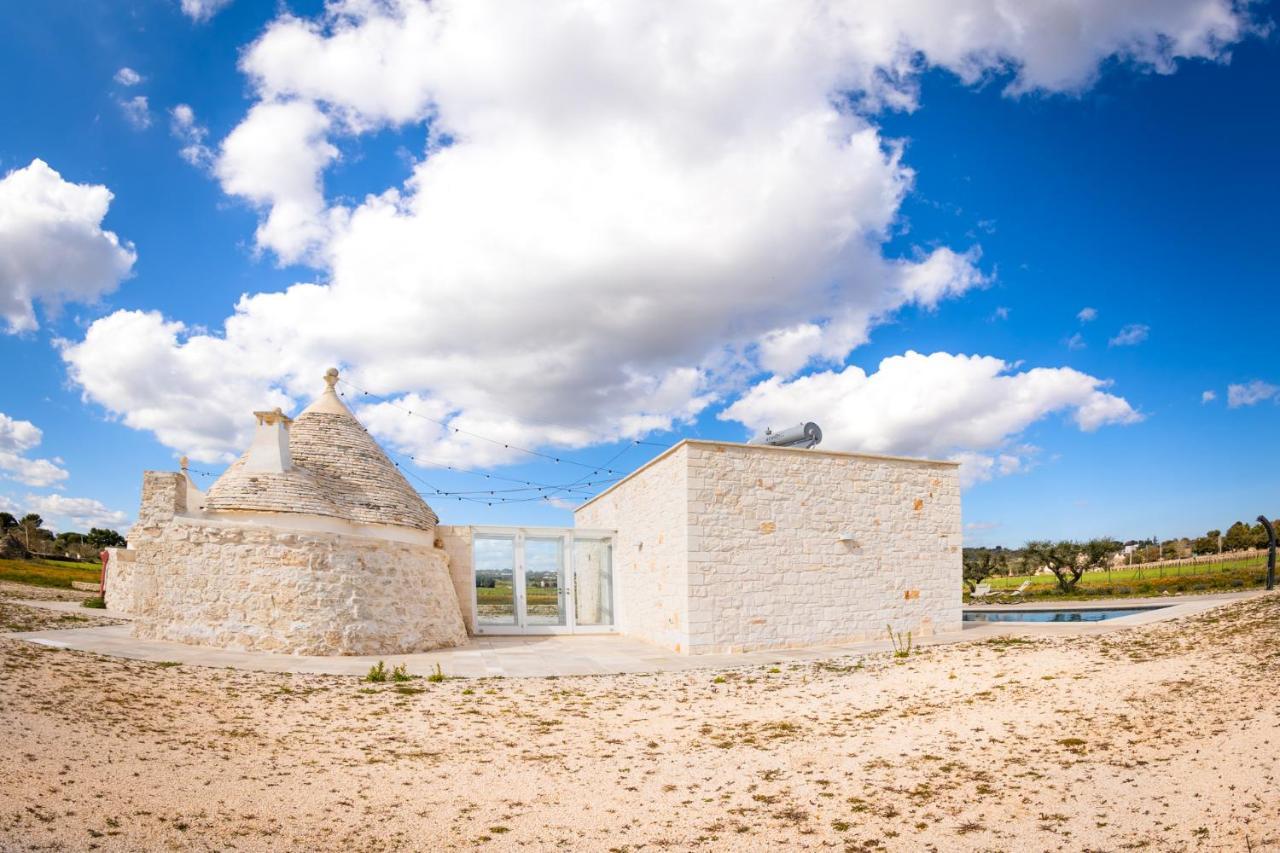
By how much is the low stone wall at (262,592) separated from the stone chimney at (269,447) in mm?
1347

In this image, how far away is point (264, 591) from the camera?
12.8 meters

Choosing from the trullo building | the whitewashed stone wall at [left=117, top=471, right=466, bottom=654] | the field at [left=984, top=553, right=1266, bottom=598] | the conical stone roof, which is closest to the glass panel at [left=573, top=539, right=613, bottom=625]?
the conical stone roof

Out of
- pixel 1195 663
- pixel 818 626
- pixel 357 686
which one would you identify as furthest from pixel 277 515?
pixel 1195 663

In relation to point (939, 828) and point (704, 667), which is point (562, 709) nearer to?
point (704, 667)

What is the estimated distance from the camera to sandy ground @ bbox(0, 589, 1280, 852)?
467cm

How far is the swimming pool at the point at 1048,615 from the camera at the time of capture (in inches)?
741

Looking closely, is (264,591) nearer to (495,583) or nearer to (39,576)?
(495,583)

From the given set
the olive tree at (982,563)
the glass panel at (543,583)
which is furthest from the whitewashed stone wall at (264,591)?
the olive tree at (982,563)

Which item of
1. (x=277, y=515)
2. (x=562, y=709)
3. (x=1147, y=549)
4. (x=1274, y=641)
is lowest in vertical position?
(x=1147, y=549)

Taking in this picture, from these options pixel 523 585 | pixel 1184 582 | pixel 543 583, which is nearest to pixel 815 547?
pixel 543 583

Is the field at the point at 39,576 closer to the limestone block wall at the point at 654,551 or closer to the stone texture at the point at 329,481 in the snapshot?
the stone texture at the point at 329,481

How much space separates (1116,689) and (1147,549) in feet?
184

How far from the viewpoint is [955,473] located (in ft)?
55.1

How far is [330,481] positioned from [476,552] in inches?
166
